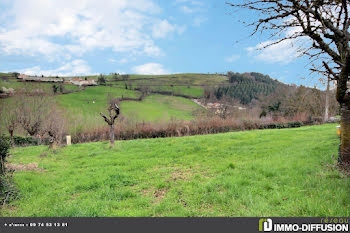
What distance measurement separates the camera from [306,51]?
6.19 metres

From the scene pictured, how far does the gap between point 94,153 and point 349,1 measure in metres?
12.0

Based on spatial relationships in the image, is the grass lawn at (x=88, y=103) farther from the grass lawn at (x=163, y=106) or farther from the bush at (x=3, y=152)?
the bush at (x=3, y=152)

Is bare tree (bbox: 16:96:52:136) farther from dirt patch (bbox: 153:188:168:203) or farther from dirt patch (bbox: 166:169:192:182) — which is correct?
dirt patch (bbox: 153:188:168:203)

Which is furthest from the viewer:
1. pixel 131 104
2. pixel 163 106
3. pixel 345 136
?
pixel 163 106

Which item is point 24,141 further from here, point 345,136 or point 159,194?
point 345,136

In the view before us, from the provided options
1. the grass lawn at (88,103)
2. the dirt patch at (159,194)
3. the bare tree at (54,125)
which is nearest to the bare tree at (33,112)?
the bare tree at (54,125)

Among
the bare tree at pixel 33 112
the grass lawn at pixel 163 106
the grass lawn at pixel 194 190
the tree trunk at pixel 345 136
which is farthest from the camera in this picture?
the grass lawn at pixel 163 106

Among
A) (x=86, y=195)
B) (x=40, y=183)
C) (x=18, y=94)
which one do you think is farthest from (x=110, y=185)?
(x=18, y=94)

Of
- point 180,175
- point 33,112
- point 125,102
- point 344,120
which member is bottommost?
point 180,175

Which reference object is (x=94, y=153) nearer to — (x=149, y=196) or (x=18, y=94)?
(x=149, y=196)
